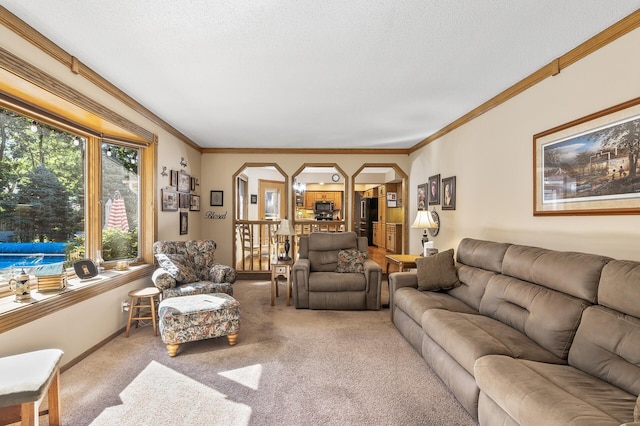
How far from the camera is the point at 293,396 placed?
2.15 meters

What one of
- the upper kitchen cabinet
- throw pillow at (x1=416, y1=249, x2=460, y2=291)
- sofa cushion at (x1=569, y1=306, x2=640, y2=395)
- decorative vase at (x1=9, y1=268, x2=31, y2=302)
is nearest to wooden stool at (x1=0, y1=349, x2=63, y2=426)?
decorative vase at (x1=9, y1=268, x2=31, y2=302)

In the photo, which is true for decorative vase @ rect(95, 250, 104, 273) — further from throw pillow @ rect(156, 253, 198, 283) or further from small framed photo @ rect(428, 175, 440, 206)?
small framed photo @ rect(428, 175, 440, 206)

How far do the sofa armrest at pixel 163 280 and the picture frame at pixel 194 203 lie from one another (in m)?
2.21

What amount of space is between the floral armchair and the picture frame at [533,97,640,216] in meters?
3.47

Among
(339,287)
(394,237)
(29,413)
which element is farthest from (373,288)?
(394,237)

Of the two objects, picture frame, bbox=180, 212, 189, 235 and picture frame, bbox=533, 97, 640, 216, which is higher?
picture frame, bbox=533, 97, 640, 216

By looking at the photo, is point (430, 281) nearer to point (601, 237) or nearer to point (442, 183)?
point (601, 237)

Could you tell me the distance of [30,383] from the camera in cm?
150

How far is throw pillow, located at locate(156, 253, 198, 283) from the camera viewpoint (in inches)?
137

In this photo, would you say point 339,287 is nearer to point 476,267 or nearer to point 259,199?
point 476,267

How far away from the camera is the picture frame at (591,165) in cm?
197

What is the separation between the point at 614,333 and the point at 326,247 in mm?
3353

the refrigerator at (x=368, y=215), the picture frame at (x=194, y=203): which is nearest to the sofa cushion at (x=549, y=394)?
the picture frame at (x=194, y=203)

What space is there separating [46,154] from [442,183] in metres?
4.78
